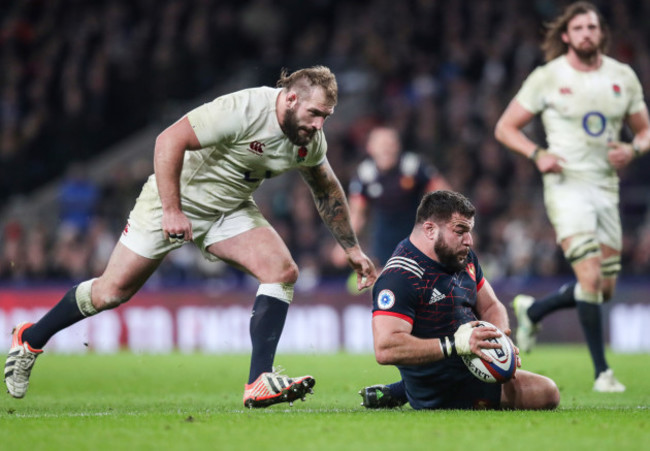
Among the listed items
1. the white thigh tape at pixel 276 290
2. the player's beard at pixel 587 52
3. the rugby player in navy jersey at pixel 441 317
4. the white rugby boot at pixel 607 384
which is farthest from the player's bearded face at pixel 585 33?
the white thigh tape at pixel 276 290

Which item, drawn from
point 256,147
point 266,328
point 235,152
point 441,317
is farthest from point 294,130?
point 441,317

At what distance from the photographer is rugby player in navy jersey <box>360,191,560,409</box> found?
19.6 feet

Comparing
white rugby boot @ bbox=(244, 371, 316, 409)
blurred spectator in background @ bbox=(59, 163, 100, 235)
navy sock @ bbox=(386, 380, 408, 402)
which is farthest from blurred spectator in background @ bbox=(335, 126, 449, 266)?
blurred spectator in background @ bbox=(59, 163, 100, 235)

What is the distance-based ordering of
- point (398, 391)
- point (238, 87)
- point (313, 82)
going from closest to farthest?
point (313, 82) < point (398, 391) < point (238, 87)

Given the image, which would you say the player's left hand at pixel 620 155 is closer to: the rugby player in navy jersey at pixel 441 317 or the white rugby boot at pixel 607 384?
the white rugby boot at pixel 607 384

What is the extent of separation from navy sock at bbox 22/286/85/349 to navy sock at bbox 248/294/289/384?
1.30 metres

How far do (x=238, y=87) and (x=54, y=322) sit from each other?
15.8 m

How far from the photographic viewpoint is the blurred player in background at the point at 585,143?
8555 mm

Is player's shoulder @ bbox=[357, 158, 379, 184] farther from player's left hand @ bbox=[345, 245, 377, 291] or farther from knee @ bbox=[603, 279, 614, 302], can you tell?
player's left hand @ bbox=[345, 245, 377, 291]

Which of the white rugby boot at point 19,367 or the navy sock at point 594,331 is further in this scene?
the navy sock at point 594,331

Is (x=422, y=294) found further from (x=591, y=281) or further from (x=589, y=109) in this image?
(x=589, y=109)

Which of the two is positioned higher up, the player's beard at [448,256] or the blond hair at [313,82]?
the blond hair at [313,82]

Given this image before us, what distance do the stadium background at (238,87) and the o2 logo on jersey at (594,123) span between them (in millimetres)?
6078

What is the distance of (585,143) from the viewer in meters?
8.74
